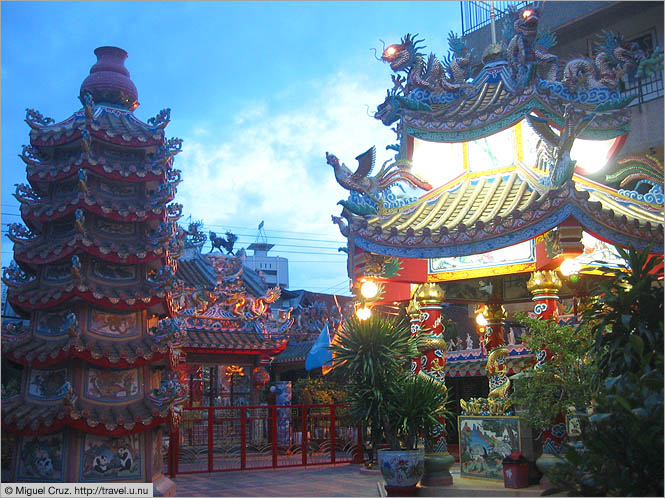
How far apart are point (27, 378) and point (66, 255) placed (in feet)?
7.36

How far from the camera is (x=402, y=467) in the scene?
11.1 meters

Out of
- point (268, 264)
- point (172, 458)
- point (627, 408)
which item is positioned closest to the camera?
point (627, 408)

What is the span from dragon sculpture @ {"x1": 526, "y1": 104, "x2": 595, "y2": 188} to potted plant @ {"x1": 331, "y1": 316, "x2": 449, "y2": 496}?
152 inches

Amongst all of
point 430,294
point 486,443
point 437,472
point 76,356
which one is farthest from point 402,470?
point 76,356

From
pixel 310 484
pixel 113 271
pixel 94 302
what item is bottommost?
pixel 310 484

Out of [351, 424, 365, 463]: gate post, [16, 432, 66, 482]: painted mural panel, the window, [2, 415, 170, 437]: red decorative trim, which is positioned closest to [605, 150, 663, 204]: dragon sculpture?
the window

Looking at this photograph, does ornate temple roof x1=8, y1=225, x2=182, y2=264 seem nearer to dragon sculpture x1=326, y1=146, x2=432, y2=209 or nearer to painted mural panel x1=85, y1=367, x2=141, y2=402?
painted mural panel x1=85, y1=367, x2=141, y2=402

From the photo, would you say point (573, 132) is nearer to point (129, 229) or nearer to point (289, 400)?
point (129, 229)

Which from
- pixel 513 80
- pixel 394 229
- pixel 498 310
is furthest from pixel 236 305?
pixel 513 80

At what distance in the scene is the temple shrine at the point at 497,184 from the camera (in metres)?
11.6

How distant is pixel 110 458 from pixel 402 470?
4968 millimetres

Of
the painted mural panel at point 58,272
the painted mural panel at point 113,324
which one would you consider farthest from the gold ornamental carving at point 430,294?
the painted mural panel at point 58,272

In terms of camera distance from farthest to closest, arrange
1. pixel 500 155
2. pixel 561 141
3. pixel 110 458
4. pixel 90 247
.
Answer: pixel 500 155 < pixel 90 247 < pixel 110 458 < pixel 561 141

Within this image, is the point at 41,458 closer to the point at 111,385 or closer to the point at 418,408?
the point at 111,385
